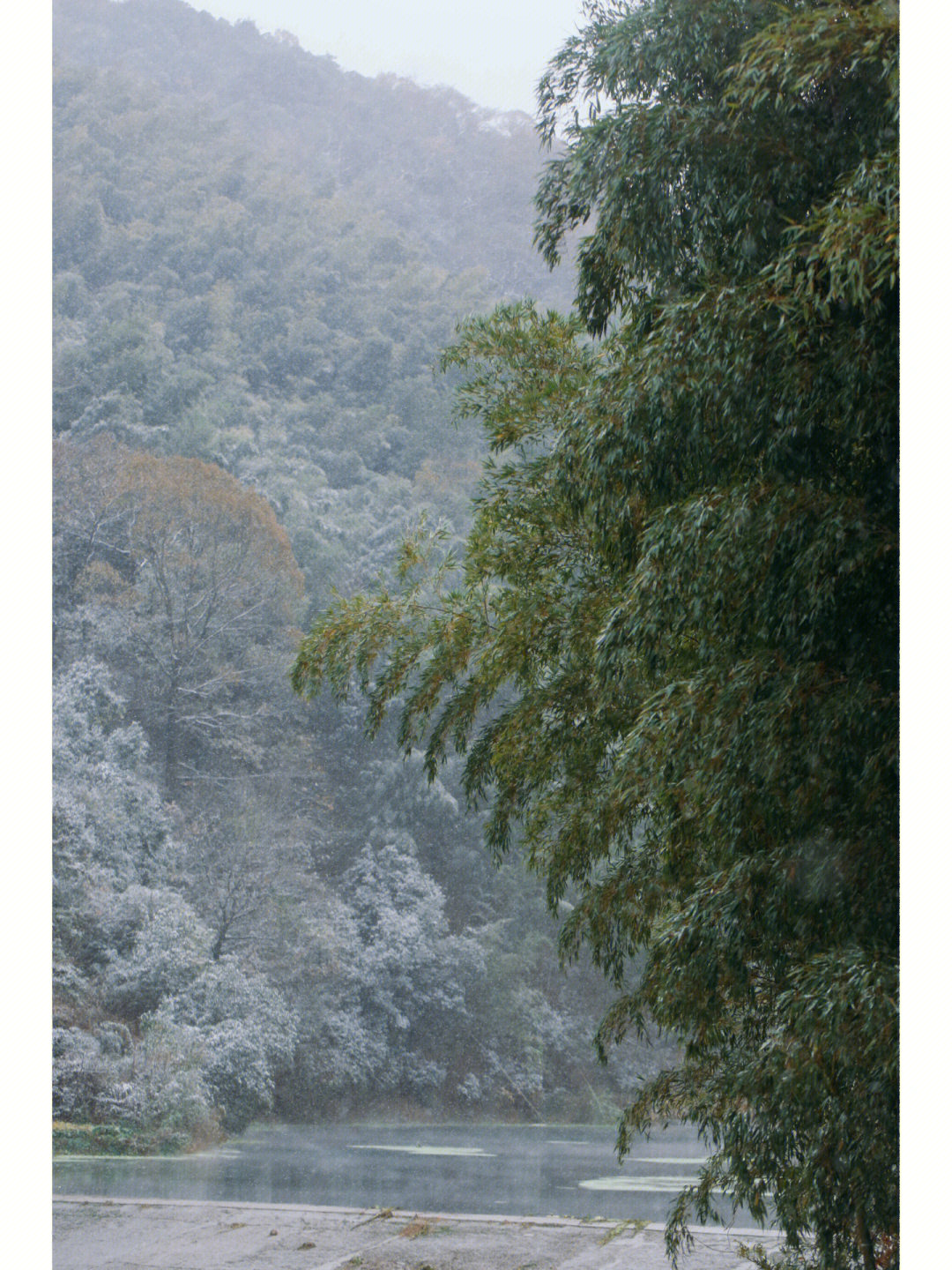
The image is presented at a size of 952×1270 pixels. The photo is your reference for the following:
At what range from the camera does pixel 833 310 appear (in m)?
2.57

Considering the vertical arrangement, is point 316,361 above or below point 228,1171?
above

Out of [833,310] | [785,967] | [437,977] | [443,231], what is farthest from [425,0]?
[785,967]

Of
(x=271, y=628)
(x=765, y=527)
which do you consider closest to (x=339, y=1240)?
(x=271, y=628)

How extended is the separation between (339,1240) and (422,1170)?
1708mm

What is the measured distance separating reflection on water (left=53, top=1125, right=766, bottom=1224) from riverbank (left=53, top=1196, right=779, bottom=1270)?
1.28ft

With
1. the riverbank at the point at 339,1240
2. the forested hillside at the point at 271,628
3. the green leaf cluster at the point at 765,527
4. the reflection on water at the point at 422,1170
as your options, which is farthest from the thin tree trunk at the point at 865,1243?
the forested hillside at the point at 271,628

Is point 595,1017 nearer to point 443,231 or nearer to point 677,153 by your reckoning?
point 443,231

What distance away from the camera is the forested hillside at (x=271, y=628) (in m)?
9.47

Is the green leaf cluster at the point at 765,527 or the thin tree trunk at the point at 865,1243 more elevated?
the green leaf cluster at the point at 765,527

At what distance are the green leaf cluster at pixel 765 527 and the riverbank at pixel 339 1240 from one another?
4.10 m

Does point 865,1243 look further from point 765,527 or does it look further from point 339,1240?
point 339,1240

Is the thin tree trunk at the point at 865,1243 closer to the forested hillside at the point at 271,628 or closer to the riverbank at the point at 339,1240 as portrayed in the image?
the riverbank at the point at 339,1240

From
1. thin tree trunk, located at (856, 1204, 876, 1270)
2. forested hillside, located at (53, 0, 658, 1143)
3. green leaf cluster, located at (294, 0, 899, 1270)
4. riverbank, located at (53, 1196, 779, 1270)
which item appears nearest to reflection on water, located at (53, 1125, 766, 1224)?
forested hillside, located at (53, 0, 658, 1143)
